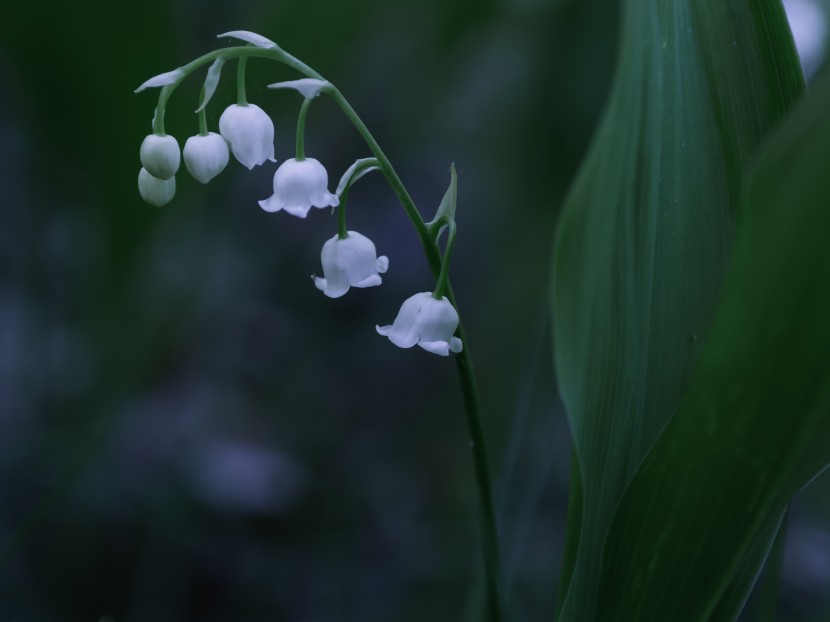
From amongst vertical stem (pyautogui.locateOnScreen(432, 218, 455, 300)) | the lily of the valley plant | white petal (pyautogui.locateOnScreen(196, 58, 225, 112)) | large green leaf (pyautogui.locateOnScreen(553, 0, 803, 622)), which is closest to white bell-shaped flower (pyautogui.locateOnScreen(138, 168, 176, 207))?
the lily of the valley plant

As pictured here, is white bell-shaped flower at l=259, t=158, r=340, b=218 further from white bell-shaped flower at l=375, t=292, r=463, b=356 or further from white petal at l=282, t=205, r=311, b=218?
white bell-shaped flower at l=375, t=292, r=463, b=356

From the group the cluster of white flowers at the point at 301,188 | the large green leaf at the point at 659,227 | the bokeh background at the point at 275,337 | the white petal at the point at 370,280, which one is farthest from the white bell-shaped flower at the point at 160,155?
the bokeh background at the point at 275,337

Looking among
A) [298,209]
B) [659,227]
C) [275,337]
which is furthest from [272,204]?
[275,337]

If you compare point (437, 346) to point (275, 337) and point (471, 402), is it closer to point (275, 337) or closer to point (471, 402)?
point (471, 402)

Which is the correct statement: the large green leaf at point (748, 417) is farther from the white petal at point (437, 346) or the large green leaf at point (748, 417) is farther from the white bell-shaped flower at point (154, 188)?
the white bell-shaped flower at point (154, 188)

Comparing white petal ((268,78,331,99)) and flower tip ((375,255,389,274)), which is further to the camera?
flower tip ((375,255,389,274))

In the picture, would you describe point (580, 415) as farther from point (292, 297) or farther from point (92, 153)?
point (292, 297)

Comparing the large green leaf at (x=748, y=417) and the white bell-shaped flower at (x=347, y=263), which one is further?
the white bell-shaped flower at (x=347, y=263)
